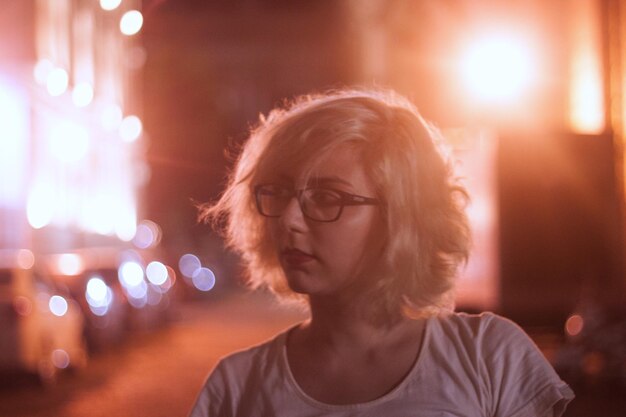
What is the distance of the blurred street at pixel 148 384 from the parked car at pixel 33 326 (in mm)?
312

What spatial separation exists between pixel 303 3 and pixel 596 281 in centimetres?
5631

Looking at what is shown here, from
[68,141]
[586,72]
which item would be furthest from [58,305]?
[68,141]

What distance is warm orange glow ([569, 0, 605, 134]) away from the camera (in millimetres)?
20078

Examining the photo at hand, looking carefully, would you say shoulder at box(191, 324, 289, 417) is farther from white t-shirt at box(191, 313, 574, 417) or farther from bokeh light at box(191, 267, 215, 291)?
bokeh light at box(191, 267, 215, 291)

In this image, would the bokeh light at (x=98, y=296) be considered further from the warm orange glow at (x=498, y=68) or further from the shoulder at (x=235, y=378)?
the shoulder at (x=235, y=378)

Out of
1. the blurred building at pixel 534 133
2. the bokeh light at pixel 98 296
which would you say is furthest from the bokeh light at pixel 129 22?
the bokeh light at pixel 98 296

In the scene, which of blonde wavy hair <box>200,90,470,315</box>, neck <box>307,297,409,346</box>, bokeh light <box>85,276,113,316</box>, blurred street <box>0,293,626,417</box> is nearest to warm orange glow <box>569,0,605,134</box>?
blurred street <box>0,293,626,417</box>

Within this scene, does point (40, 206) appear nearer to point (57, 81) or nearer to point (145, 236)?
point (57, 81)

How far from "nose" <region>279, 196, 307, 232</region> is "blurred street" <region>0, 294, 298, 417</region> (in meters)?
8.82

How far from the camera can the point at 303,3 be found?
74.8m

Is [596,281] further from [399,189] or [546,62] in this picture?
[399,189]

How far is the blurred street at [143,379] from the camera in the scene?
41.0ft

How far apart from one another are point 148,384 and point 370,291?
39.8 ft

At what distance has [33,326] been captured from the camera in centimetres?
1488
